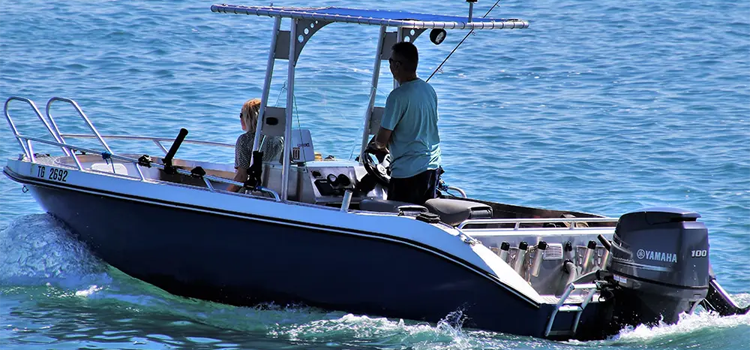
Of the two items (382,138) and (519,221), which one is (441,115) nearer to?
(382,138)

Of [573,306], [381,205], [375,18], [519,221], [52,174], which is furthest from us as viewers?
[52,174]

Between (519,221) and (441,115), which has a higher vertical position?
(441,115)

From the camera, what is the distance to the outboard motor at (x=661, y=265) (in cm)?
608

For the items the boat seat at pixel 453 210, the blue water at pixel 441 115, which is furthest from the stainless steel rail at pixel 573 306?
the boat seat at pixel 453 210

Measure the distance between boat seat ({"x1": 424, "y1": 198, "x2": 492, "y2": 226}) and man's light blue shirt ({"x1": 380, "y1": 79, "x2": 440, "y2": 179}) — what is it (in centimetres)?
28

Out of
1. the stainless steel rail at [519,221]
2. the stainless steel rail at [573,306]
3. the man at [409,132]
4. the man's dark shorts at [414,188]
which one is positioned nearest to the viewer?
the stainless steel rail at [573,306]

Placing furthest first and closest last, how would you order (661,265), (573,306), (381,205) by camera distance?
(381,205) → (573,306) → (661,265)

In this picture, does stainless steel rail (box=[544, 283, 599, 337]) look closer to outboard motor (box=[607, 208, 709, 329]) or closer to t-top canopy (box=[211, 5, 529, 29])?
outboard motor (box=[607, 208, 709, 329])

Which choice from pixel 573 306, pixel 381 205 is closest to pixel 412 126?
pixel 381 205

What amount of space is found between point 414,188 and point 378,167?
2.40 ft

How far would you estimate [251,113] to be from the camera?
7438 mm

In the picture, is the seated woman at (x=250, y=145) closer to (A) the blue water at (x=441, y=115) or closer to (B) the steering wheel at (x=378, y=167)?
(A) the blue water at (x=441, y=115)

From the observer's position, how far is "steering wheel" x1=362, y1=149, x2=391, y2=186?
753 centimetres

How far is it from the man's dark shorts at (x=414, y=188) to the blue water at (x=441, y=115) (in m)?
0.80
